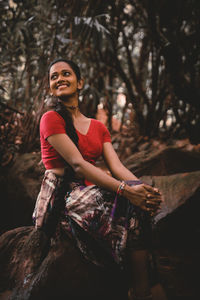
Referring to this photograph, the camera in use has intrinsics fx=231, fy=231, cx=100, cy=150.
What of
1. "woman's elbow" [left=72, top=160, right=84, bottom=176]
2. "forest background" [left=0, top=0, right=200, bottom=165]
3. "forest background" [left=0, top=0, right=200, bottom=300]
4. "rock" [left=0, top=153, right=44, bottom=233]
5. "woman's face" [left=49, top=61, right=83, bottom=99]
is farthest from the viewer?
"forest background" [left=0, top=0, right=200, bottom=165]

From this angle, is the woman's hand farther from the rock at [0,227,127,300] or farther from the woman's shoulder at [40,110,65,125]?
the woman's shoulder at [40,110,65,125]

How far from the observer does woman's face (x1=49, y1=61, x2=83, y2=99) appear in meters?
1.57

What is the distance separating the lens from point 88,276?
1285mm

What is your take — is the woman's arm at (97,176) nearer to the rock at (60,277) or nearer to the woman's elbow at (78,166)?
the woman's elbow at (78,166)

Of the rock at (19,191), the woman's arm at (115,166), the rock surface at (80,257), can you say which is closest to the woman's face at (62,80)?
the woman's arm at (115,166)

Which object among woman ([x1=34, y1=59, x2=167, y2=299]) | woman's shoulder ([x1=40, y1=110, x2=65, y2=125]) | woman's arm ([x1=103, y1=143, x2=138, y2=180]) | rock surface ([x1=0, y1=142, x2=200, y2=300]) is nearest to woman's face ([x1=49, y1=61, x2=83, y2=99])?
woman ([x1=34, y1=59, x2=167, y2=299])

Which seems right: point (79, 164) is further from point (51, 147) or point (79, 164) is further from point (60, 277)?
point (60, 277)

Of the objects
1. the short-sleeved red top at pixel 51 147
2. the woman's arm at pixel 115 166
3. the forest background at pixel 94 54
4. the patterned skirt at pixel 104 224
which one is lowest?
the patterned skirt at pixel 104 224

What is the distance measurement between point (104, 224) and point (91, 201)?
136mm

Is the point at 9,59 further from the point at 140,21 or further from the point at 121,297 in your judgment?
the point at 121,297

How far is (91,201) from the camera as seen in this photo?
1238 mm

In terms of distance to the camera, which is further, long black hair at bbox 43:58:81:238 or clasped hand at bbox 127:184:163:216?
long black hair at bbox 43:58:81:238

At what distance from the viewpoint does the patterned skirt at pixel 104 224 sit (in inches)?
46.6

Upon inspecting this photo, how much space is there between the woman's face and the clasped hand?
31.1 inches
